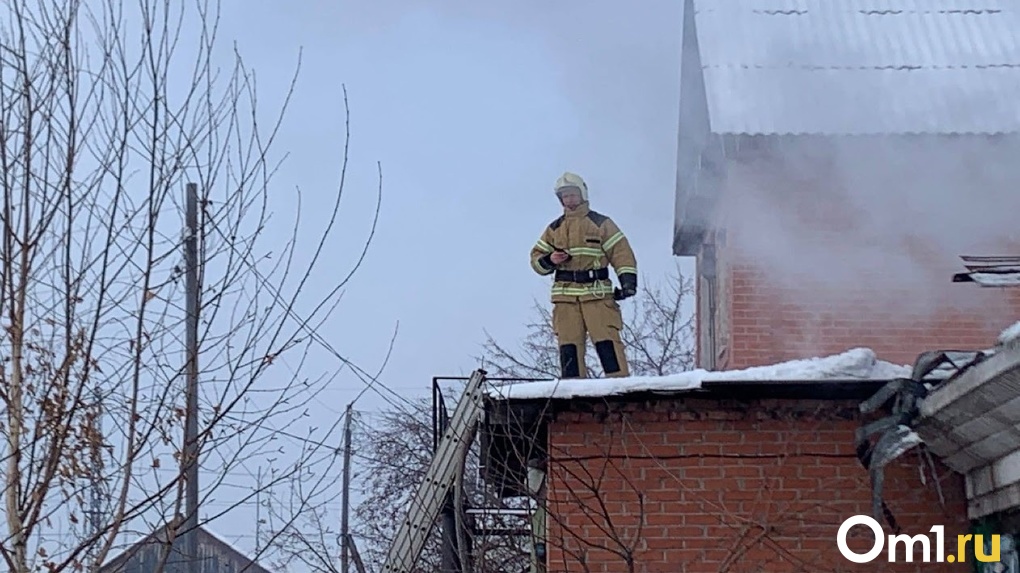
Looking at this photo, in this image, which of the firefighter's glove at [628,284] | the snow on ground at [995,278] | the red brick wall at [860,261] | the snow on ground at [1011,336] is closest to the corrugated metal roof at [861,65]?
the red brick wall at [860,261]

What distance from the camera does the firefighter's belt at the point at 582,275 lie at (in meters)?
9.16

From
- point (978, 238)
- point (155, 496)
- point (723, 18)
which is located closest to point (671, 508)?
point (155, 496)

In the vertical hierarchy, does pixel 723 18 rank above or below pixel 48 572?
above

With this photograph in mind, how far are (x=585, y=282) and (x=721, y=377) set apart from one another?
2.32 metres

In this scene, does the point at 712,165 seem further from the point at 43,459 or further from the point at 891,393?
the point at 43,459

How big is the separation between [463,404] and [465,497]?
2.01 feet

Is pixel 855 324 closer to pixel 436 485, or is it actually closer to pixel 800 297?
pixel 800 297

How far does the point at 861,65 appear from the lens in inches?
401

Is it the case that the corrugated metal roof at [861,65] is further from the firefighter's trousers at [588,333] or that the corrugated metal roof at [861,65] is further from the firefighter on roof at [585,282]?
the firefighter's trousers at [588,333]

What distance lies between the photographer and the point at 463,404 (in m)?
7.98

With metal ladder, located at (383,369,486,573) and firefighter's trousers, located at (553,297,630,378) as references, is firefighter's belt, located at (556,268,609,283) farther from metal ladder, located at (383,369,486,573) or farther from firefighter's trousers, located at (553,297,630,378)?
metal ladder, located at (383,369,486,573)

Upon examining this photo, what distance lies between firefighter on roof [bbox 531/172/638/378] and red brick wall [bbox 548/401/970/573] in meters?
Answer: 1.70

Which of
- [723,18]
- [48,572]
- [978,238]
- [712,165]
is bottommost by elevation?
[48,572]

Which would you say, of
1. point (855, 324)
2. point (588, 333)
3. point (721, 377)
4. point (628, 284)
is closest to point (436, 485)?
point (588, 333)
